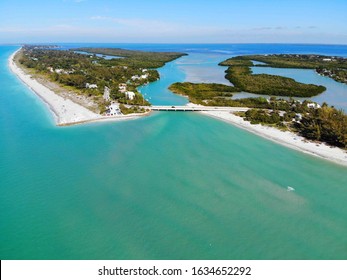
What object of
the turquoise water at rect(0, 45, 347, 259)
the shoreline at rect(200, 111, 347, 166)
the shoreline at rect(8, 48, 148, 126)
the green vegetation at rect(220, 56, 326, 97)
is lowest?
the turquoise water at rect(0, 45, 347, 259)

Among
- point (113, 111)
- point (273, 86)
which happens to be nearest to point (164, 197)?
point (113, 111)

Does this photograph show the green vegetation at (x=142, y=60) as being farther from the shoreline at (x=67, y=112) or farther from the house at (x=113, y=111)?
the house at (x=113, y=111)

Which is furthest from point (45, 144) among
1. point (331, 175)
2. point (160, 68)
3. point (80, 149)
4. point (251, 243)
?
point (160, 68)

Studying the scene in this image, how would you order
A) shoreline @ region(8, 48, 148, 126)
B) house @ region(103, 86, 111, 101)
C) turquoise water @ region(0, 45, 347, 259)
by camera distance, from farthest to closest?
1. house @ region(103, 86, 111, 101)
2. shoreline @ region(8, 48, 148, 126)
3. turquoise water @ region(0, 45, 347, 259)

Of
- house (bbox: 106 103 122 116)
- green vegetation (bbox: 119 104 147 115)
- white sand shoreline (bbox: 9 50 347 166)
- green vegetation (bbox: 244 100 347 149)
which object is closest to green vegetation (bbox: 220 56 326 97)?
green vegetation (bbox: 244 100 347 149)

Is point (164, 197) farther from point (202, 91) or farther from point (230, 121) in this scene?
point (202, 91)

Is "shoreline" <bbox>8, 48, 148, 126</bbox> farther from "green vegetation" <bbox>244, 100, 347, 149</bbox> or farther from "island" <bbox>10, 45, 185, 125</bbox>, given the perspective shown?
"green vegetation" <bbox>244, 100, 347, 149</bbox>
